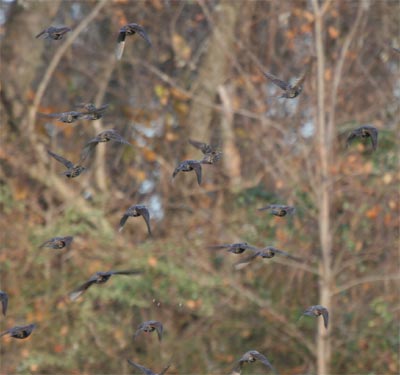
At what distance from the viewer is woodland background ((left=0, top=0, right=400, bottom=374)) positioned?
12266mm

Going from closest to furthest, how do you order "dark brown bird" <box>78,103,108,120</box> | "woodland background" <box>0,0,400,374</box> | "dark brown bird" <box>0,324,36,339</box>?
"dark brown bird" <box>78,103,108,120</box>, "dark brown bird" <box>0,324,36,339</box>, "woodland background" <box>0,0,400,374</box>

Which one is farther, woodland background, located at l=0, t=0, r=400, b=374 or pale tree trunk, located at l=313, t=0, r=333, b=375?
woodland background, located at l=0, t=0, r=400, b=374

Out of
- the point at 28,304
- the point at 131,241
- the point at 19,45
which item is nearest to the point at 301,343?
the point at 131,241

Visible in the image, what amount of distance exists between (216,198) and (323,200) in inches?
112

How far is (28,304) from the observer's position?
1366cm

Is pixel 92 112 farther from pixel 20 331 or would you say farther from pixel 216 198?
pixel 216 198

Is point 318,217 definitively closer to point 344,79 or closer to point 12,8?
point 344,79

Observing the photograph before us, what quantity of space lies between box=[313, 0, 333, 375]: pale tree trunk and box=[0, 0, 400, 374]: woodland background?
0.02 m

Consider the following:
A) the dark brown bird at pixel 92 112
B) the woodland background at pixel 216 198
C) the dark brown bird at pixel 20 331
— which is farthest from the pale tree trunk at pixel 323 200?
the dark brown bird at pixel 20 331

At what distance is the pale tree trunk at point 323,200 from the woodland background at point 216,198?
0.07ft

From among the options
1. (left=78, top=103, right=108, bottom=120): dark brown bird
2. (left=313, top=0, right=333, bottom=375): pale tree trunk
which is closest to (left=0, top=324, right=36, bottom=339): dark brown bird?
(left=78, top=103, right=108, bottom=120): dark brown bird

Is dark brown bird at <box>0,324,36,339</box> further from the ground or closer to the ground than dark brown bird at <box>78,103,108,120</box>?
closer to the ground

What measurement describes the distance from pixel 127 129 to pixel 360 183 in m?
4.48

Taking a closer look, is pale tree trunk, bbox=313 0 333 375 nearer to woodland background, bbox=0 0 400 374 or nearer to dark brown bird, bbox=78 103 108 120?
woodland background, bbox=0 0 400 374
